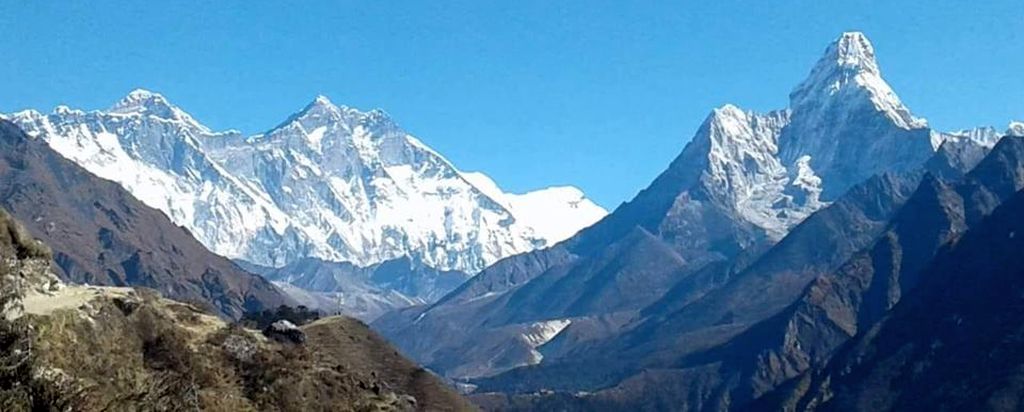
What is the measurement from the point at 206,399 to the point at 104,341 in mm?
14327

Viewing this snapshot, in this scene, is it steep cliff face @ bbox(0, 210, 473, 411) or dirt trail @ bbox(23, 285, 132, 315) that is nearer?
steep cliff face @ bbox(0, 210, 473, 411)

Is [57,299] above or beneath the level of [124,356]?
above

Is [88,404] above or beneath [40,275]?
beneath

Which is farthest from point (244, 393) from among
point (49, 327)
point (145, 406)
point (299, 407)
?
point (145, 406)

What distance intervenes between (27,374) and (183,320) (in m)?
111

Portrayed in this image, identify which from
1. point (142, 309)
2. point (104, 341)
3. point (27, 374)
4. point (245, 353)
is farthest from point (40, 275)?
point (27, 374)

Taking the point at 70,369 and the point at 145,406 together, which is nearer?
the point at 145,406

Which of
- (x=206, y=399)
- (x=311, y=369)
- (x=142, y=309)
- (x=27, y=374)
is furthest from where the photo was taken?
(x=311, y=369)

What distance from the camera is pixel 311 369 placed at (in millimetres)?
191500

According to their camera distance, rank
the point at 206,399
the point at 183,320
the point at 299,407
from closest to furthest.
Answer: the point at 206,399 < the point at 299,407 < the point at 183,320

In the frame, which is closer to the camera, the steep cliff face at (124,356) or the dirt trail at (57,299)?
the steep cliff face at (124,356)

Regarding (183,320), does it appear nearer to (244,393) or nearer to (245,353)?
(245,353)

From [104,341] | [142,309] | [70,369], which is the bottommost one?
[70,369]

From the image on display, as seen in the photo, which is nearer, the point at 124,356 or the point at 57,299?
the point at 57,299
